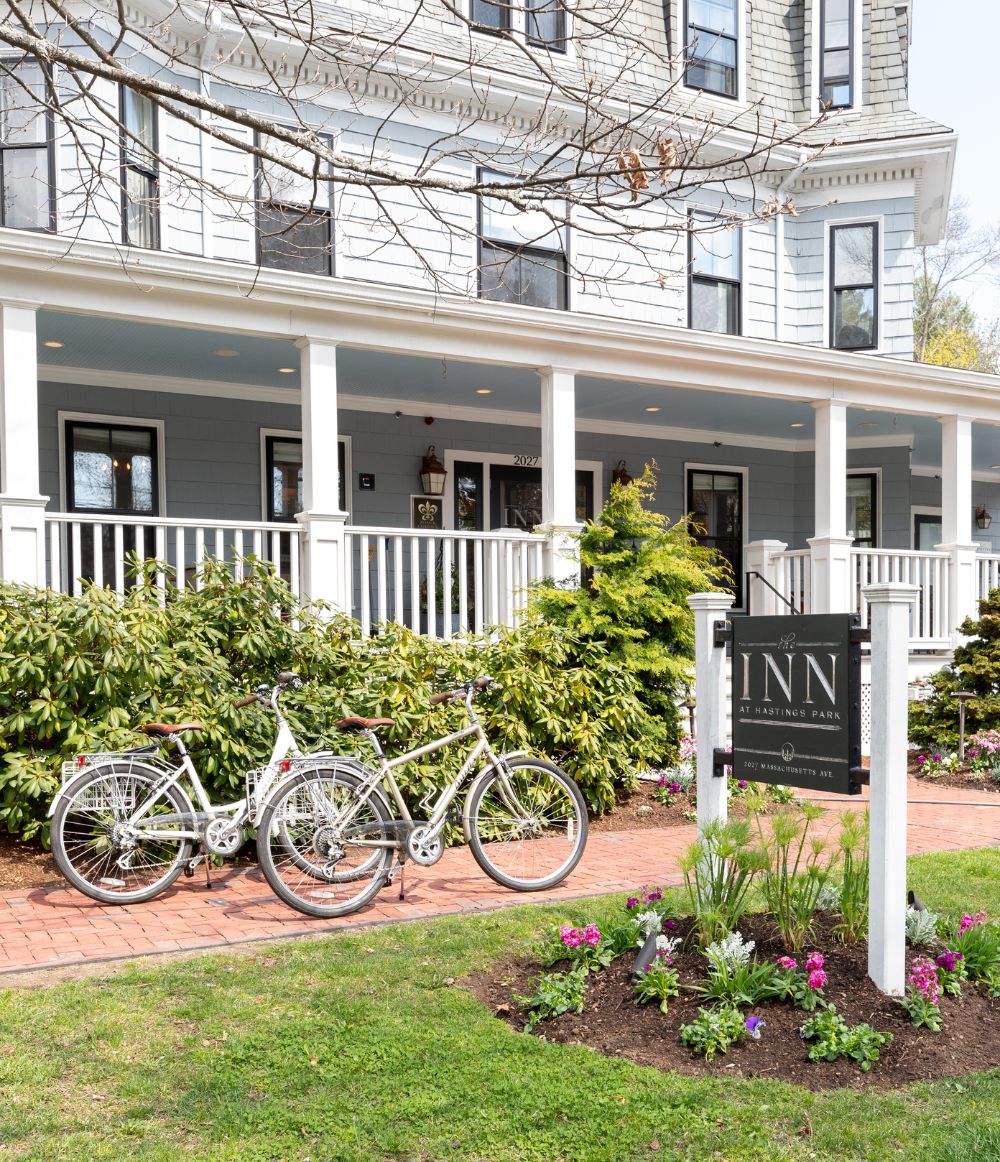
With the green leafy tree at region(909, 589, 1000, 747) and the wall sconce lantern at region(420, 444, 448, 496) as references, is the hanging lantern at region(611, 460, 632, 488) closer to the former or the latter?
the wall sconce lantern at region(420, 444, 448, 496)

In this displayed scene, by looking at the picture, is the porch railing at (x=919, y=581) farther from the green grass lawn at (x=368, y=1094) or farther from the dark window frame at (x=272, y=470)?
the green grass lawn at (x=368, y=1094)

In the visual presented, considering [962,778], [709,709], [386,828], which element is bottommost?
[962,778]

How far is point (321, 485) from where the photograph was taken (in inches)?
359

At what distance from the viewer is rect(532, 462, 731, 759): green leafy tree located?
8.35m

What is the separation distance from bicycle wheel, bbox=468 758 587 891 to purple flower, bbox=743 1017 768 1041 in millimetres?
2173

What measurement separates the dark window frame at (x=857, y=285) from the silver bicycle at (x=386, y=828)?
984 cm

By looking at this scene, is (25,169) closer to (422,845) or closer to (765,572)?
(422,845)

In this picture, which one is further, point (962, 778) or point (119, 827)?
point (962, 778)

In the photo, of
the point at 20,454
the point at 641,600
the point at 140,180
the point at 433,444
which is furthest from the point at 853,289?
the point at 20,454

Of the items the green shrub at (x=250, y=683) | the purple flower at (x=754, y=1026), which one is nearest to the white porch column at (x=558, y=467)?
the green shrub at (x=250, y=683)

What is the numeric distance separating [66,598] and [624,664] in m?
3.91

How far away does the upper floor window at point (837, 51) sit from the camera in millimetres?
14297

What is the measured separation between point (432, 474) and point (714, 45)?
21.2ft

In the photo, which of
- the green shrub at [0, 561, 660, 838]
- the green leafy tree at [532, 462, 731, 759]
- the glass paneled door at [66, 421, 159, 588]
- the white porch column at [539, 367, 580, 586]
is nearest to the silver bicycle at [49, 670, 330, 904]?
the green shrub at [0, 561, 660, 838]
